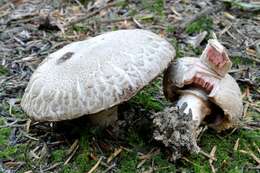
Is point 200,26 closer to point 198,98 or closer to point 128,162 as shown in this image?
point 198,98

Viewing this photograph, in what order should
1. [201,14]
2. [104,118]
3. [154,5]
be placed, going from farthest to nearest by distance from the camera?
[154,5] → [201,14] → [104,118]

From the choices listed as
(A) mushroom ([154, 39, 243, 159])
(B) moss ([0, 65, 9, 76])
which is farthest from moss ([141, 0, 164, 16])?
(A) mushroom ([154, 39, 243, 159])

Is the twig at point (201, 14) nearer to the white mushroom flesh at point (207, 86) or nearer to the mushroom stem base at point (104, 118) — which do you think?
the white mushroom flesh at point (207, 86)

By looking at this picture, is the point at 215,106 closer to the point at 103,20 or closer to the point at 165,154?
the point at 165,154

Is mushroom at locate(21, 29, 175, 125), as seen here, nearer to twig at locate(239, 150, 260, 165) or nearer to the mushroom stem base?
the mushroom stem base

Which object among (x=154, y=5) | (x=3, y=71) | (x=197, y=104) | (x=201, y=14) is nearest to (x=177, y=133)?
(x=197, y=104)

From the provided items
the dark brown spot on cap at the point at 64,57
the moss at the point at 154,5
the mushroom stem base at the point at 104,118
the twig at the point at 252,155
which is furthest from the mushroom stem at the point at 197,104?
the moss at the point at 154,5
